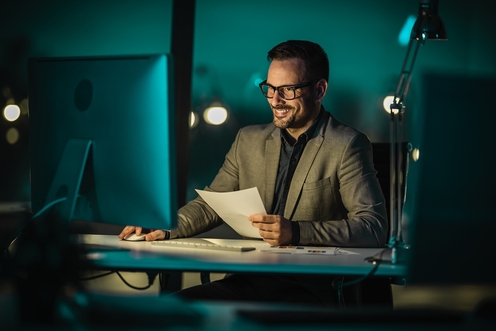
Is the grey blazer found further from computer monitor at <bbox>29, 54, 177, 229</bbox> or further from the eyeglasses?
computer monitor at <bbox>29, 54, 177, 229</bbox>

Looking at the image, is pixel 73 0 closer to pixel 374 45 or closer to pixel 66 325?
pixel 374 45

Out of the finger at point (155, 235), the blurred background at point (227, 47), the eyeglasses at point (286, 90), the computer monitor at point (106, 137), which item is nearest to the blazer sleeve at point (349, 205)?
the eyeglasses at point (286, 90)

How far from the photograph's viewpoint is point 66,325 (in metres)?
1.03

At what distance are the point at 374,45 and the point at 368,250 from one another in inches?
91.6

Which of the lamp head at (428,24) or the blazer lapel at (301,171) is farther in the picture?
the blazer lapel at (301,171)

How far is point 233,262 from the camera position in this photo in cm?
159

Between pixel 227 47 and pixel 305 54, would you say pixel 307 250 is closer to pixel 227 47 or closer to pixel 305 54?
pixel 305 54

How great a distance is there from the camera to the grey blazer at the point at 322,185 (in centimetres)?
206

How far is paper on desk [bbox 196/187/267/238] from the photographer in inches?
74.7

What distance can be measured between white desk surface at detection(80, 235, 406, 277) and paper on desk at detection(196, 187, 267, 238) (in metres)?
0.16

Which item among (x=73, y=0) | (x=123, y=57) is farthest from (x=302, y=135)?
(x=73, y=0)

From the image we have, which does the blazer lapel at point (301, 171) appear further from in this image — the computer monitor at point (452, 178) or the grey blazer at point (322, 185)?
the computer monitor at point (452, 178)

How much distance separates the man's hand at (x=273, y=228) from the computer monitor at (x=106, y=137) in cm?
44

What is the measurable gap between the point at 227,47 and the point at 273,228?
2271 millimetres
